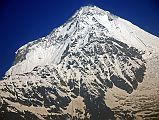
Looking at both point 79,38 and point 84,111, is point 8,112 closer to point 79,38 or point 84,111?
point 84,111

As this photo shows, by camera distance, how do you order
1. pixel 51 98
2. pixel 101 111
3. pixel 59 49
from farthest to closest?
pixel 59 49
pixel 51 98
pixel 101 111

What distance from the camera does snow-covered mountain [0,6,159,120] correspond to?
1029 inches

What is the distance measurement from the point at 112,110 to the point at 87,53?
11444 millimetres

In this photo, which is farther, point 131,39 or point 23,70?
point 131,39

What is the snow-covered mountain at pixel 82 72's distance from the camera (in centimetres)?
2612

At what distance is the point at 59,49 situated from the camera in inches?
1511

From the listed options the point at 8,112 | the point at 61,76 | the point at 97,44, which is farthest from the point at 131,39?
the point at 8,112

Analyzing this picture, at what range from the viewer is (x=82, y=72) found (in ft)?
108

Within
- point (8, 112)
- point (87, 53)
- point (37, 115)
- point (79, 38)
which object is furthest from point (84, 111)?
point (79, 38)

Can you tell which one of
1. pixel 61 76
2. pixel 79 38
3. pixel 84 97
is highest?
pixel 79 38

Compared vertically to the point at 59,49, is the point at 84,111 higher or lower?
lower

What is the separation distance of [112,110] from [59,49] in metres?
14.0

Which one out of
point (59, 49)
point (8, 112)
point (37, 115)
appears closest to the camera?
point (8, 112)

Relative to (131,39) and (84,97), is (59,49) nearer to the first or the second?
(131,39)
